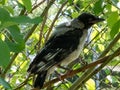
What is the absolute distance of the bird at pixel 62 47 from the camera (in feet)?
4.09

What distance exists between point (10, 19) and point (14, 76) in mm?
1146

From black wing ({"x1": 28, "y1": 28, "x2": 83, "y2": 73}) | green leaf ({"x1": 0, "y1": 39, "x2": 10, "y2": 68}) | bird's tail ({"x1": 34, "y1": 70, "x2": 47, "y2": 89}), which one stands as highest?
green leaf ({"x1": 0, "y1": 39, "x2": 10, "y2": 68})

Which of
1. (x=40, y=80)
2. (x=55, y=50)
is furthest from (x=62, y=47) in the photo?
(x=40, y=80)

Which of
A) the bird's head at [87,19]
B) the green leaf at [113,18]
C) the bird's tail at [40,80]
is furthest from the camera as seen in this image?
the bird's head at [87,19]

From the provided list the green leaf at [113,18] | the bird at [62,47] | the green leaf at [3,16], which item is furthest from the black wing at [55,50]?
the green leaf at [3,16]

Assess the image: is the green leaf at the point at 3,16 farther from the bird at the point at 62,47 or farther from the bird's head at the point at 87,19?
the bird's head at the point at 87,19

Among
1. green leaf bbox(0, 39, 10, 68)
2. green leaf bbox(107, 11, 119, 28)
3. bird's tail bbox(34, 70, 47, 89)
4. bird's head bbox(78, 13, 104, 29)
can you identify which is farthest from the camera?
bird's head bbox(78, 13, 104, 29)

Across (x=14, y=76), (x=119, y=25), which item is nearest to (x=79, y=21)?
(x=14, y=76)

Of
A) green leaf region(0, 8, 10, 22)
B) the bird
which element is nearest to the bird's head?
the bird

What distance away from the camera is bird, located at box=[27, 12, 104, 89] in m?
1.25

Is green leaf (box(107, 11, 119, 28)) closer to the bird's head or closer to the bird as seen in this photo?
the bird

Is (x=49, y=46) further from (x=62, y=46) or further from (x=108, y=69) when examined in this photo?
(x=108, y=69)

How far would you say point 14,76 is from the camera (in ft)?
5.47

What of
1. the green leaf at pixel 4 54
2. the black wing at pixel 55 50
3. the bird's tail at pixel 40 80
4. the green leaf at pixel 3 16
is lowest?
the bird's tail at pixel 40 80
